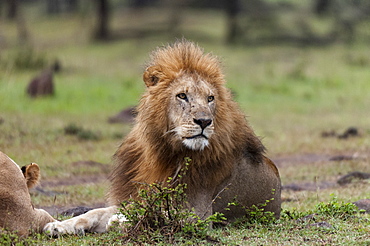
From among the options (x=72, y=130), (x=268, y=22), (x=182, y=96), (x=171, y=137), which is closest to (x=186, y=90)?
(x=182, y=96)

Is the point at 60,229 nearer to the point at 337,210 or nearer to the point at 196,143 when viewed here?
the point at 196,143

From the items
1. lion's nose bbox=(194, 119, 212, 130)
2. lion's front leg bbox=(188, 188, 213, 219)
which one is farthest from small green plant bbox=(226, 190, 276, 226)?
lion's nose bbox=(194, 119, 212, 130)

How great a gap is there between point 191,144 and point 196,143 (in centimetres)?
3

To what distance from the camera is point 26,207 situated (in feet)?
14.7

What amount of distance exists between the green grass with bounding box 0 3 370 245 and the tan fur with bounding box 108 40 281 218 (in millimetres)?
335

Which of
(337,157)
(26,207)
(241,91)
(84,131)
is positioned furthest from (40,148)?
(241,91)

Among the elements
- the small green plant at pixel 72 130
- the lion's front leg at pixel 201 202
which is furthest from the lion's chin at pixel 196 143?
the small green plant at pixel 72 130

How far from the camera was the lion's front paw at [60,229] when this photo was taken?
14.8 ft

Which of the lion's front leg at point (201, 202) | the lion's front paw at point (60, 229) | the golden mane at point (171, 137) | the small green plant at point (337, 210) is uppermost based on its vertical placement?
the golden mane at point (171, 137)

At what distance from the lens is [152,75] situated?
4.84 m

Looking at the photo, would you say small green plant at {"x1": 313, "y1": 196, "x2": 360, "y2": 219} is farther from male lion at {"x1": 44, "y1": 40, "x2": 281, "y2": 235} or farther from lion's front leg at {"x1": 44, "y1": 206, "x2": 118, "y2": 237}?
lion's front leg at {"x1": 44, "y1": 206, "x2": 118, "y2": 237}

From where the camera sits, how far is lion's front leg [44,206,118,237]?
454cm

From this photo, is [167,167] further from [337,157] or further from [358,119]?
[358,119]

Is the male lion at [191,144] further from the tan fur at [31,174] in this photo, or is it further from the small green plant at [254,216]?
the tan fur at [31,174]
